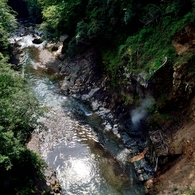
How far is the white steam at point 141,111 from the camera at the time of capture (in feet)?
73.7

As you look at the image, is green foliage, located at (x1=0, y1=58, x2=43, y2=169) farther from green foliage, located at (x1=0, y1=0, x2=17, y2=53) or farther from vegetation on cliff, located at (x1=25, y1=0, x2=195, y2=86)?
green foliage, located at (x1=0, y1=0, x2=17, y2=53)

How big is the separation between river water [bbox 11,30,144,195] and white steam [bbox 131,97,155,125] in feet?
9.36

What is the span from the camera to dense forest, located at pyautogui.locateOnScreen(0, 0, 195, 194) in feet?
53.8

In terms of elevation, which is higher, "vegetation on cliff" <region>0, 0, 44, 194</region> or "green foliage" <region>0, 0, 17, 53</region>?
"vegetation on cliff" <region>0, 0, 44, 194</region>

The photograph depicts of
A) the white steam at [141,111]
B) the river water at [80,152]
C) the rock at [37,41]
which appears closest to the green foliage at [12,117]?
the river water at [80,152]

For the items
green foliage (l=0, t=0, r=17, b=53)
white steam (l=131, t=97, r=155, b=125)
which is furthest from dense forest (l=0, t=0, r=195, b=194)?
white steam (l=131, t=97, r=155, b=125)

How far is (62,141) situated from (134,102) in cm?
773

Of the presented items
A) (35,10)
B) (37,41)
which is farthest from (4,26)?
(35,10)

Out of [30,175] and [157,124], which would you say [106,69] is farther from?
[30,175]

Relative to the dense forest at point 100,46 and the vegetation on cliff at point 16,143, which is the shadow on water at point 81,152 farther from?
the vegetation on cliff at point 16,143

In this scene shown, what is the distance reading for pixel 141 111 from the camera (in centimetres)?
2319

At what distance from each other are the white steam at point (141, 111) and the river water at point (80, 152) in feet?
9.36

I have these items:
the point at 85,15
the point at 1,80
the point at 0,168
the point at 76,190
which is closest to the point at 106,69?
the point at 85,15

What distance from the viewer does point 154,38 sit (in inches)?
942
